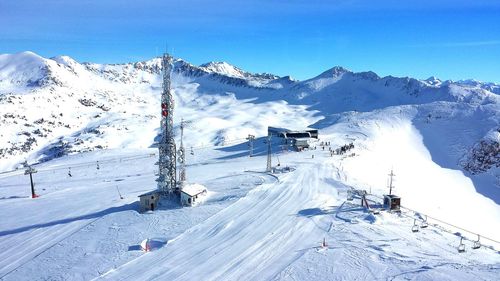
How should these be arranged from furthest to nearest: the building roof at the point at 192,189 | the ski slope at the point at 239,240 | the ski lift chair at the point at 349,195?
the building roof at the point at 192,189 < the ski lift chair at the point at 349,195 < the ski slope at the point at 239,240

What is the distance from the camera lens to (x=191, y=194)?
4556 centimetres

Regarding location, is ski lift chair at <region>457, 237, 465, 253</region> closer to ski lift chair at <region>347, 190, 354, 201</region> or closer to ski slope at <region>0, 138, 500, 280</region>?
ski slope at <region>0, 138, 500, 280</region>

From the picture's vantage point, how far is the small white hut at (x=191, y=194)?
45.4m

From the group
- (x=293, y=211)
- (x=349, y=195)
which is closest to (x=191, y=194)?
(x=293, y=211)

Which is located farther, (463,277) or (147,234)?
(147,234)

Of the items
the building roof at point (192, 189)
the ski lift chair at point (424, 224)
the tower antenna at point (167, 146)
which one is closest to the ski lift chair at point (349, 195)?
the ski lift chair at point (424, 224)

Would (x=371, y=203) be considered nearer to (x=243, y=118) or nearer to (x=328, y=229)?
(x=328, y=229)

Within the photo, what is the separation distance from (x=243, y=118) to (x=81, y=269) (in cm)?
16371

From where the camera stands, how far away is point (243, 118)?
192 meters

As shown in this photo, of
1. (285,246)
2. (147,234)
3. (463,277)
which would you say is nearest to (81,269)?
(147,234)

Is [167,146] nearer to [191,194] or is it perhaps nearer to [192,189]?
[192,189]

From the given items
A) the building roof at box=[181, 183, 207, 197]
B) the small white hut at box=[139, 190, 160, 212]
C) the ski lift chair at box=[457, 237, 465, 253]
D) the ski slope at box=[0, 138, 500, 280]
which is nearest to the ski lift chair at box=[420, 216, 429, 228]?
the ski slope at box=[0, 138, 500, 280]

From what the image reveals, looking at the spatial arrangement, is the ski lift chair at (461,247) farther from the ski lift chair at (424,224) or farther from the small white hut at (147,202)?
the small white hut at (147,202)

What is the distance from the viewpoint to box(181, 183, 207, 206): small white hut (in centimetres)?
4538
